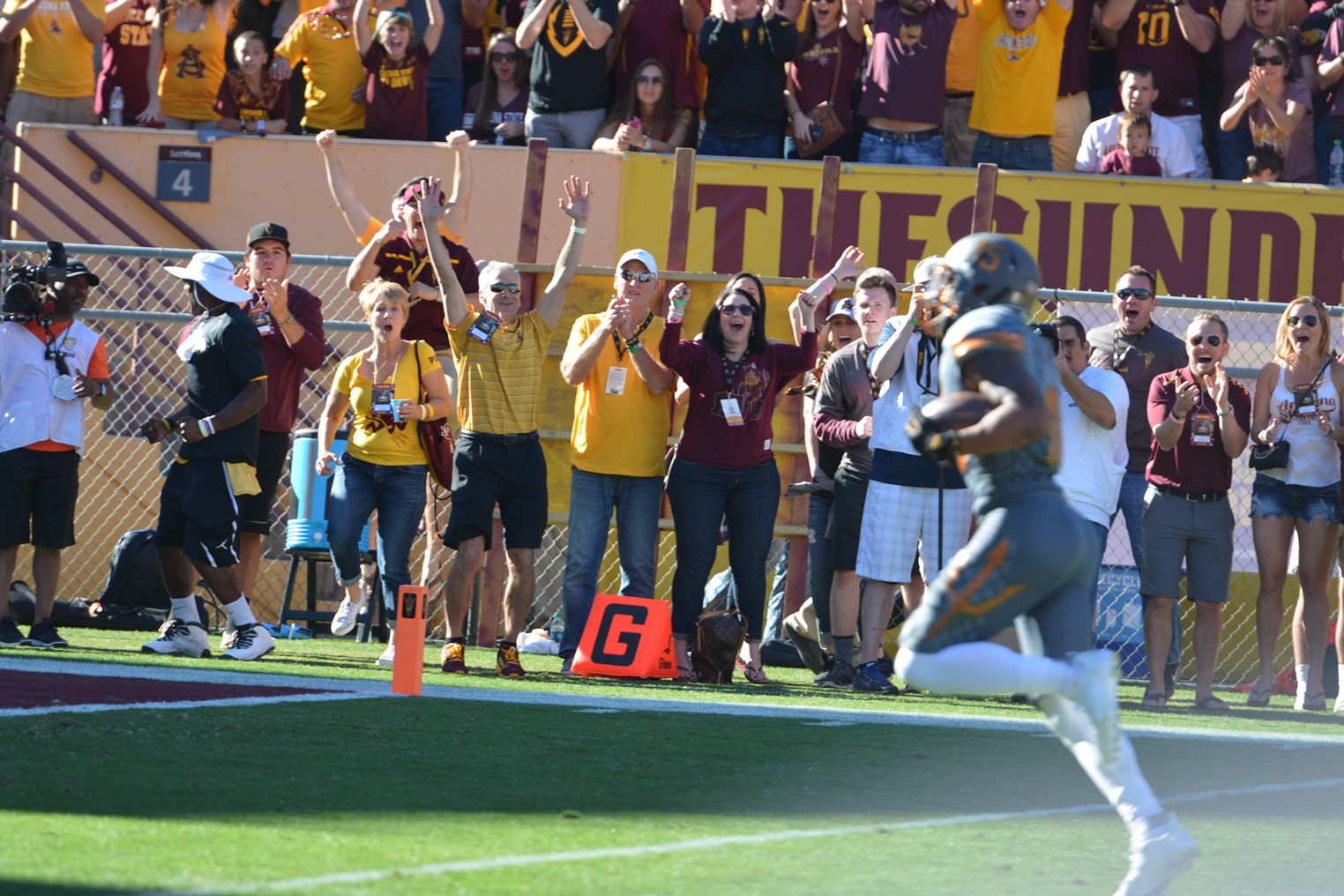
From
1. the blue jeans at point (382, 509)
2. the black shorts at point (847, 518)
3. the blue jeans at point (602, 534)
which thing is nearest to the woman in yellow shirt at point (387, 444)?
the blue jeans at point (382, 509)

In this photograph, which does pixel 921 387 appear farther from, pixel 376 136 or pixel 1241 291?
pixel 376 136

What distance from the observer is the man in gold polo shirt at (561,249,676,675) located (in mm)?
10227

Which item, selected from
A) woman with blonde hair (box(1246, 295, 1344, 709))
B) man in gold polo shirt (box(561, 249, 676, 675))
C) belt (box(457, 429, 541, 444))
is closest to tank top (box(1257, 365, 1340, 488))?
woman with blonde hair (box(1246, 295, 1344, 709))

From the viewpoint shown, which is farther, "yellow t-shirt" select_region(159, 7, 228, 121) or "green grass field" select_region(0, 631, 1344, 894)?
"yellow t-shirt" select_region(159, 7, 228, 121)

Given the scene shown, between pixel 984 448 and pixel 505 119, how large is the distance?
10776mm

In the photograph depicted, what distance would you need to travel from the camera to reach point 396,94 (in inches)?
579

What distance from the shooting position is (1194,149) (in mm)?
14352

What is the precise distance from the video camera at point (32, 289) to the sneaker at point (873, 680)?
541 cm

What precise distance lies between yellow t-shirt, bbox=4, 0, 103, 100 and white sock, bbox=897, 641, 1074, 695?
12553mm

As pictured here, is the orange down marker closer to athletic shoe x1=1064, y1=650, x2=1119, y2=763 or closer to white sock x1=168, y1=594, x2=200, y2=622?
white sock x1=168, y1=594, x2=200, y2=622

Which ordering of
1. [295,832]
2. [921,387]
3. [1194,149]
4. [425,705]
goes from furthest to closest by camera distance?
[1194,149] < [921,387] < [425,705] < [295,832]

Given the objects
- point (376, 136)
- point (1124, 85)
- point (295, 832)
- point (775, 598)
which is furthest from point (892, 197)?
point (295, 832)

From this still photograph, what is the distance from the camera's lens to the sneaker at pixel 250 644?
386 inches

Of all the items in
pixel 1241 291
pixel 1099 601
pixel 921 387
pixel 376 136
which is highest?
pixel 376 136
